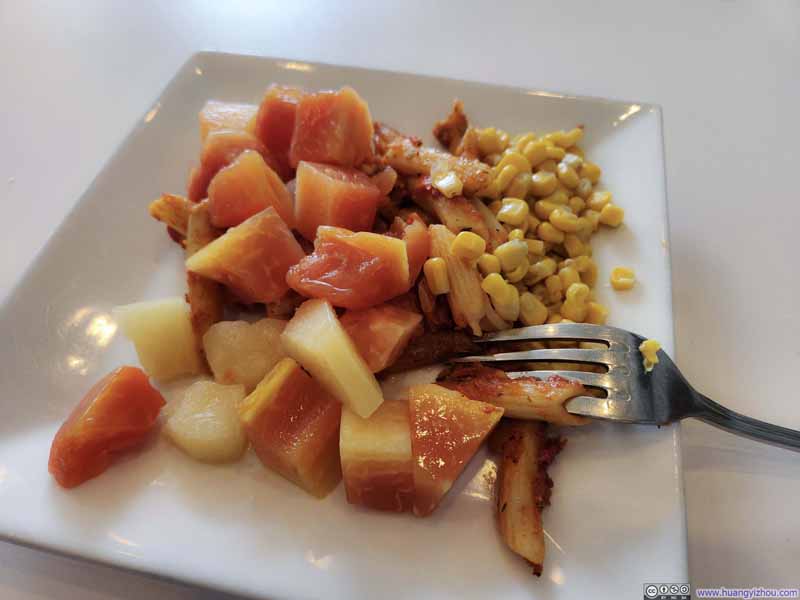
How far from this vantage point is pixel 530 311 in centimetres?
175

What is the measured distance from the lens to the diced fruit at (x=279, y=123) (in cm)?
195

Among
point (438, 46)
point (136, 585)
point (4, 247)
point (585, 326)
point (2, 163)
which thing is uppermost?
point (438, 46)

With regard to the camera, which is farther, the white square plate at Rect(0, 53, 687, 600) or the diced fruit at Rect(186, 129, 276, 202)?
the diced fruit at Rect(186, 129, 276, 202)

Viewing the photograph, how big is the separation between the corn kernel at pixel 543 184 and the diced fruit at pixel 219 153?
963 mm

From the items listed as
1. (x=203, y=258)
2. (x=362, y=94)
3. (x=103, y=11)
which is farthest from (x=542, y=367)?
(x=103, y=11)

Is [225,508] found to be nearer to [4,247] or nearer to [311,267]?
[311,267]

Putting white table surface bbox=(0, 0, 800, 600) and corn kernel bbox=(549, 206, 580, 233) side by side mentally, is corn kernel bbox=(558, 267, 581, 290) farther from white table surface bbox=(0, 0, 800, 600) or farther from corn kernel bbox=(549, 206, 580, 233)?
white table surface bbox=(0, 0, 800, 600)

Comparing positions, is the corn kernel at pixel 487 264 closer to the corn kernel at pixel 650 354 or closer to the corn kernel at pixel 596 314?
the corn kernel at pixel 596 314

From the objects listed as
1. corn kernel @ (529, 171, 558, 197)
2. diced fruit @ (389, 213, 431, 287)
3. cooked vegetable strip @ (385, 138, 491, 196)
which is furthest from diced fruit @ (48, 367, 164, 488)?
corn kernel @ (529, 171, 558, 197)

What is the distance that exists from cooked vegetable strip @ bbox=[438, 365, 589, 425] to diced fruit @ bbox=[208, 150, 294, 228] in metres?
0.85

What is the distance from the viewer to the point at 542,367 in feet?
5.33

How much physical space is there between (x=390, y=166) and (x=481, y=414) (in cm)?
99

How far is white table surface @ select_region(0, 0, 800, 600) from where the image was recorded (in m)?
1.57

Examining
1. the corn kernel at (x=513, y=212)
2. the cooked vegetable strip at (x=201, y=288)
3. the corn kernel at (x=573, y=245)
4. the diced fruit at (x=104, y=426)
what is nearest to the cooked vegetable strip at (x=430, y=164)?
the corn kernel at (x=513, y=212)
